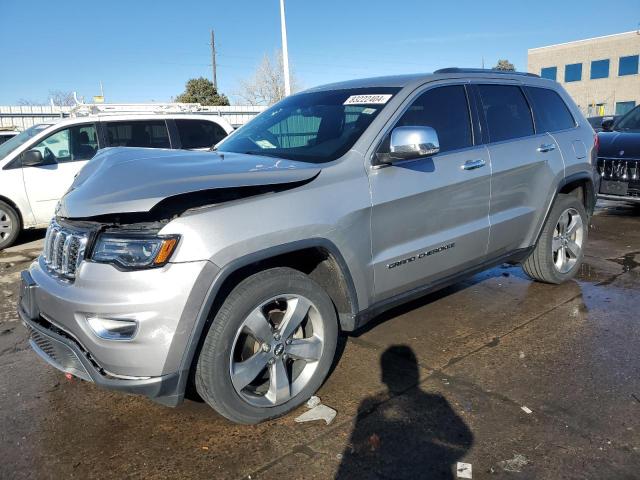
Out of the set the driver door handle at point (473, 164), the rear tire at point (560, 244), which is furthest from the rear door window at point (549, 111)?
the driver door handle at point (473, 164)

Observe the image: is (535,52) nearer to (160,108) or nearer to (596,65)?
(596,65)

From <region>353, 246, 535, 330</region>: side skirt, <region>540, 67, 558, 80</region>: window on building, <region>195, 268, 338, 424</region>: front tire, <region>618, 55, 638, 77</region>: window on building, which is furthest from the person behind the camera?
<region>540, 67, 558, 80</region>: window on building

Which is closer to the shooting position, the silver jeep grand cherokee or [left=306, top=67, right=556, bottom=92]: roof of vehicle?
the silver jeep grand cherokee

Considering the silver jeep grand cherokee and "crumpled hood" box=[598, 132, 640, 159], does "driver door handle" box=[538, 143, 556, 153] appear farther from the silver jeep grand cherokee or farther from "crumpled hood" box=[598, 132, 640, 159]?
"crumpled hood" box=[598, 132, 640, 159]

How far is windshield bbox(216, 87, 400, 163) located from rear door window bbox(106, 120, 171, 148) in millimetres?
4504

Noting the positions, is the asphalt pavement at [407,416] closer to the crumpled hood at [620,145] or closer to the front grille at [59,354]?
the front grille at [59,354]

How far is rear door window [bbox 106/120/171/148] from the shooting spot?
814 centimetres

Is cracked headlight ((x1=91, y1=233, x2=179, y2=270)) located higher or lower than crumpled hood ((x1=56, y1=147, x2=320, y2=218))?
lower

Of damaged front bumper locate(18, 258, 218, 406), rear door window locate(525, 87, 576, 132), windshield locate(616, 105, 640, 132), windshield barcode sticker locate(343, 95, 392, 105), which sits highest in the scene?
windshield barcode sticker locate(343, 95, 392, 105)

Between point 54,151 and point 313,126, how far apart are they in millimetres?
5728

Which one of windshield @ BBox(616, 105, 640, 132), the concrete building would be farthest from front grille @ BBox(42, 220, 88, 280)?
the concrete building

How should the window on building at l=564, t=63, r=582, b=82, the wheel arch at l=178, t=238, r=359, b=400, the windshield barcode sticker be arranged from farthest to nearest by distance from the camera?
the window on building at l=564, t=63, r=582, b=82, the windshield barcode sticker, the wheel arch at l=178, t=238, r=359, b=400

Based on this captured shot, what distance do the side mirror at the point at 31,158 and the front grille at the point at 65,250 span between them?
5.33 meters

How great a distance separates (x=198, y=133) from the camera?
867cm
